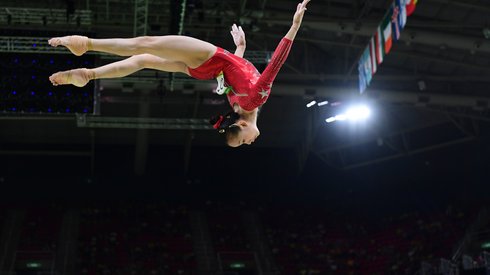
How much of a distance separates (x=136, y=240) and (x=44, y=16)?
9.78 metres

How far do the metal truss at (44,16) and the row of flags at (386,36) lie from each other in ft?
18.1

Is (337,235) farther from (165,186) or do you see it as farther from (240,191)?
(165,186)

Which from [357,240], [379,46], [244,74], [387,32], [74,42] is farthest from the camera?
[357,240]

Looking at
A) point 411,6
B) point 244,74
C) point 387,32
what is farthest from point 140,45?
point 387,32

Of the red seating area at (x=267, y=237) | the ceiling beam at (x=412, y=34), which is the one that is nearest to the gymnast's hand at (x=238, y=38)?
the ceiling beam at (x=412, y=34)

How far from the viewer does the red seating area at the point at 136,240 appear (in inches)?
823

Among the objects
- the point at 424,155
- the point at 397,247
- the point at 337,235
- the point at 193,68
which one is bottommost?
the point at 193,68

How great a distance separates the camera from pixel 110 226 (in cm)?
2322

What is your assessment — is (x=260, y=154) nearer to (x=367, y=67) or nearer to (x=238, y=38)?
(x=367, y=67)

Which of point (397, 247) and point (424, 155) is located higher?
point (424, 155)

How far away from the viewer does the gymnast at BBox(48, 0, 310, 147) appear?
588cm

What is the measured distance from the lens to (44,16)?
1451cm

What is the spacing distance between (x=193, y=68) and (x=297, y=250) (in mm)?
17285

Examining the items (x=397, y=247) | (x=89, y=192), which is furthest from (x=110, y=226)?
(x=397, y=247)
